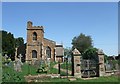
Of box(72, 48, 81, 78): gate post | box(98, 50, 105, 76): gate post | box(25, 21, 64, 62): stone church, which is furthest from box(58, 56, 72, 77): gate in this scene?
box(25, 21, 64, 62): stone church

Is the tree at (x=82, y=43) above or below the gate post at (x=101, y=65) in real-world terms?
above

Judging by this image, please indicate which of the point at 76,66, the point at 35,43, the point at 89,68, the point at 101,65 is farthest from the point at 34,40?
the point at 76,66

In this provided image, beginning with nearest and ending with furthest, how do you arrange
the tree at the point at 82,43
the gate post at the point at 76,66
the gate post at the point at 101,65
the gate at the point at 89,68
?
the gate post at the point at 76,66
the gate post at the point at 101,65
the gate at the point at 89,68
the tree at the point at 82,43

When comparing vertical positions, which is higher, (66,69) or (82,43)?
(82,43)

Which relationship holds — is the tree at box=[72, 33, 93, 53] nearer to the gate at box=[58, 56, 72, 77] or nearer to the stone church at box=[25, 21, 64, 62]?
the stone church at box=[25, 21, 64, 62]

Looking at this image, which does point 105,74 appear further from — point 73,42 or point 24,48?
point 73,42

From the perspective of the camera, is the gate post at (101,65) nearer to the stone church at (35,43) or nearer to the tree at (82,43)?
the stone church at (35,43)

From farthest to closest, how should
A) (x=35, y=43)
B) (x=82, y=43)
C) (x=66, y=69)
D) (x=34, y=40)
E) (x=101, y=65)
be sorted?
(x=82, y=43) < (x=34, y=40) < (x=35, y=43) < (x=66, y=69) < (x=101, y=65)

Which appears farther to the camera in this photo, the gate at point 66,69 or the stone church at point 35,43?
the stone church at point 35,43

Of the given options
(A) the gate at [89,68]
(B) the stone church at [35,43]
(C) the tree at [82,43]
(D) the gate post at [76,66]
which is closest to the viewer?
(D) the gate post at [76,66]

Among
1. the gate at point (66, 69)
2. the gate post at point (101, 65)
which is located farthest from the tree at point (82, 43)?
the gate post at point (101, 65)

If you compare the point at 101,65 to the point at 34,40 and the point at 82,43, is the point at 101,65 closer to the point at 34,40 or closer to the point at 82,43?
the point at 34,40

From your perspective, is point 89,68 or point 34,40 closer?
point 89,68

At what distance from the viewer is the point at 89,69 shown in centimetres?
2530
